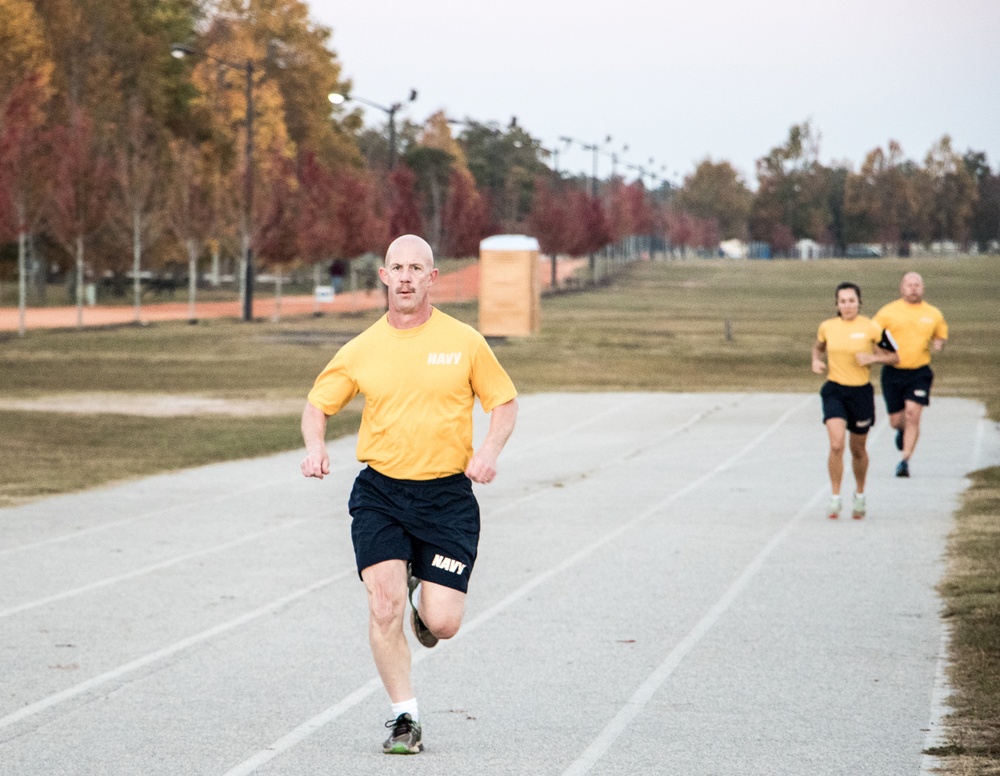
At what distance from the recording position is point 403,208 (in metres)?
70.0

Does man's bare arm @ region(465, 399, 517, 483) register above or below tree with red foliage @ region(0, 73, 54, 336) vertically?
below

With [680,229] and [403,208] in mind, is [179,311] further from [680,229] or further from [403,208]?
[680,229]

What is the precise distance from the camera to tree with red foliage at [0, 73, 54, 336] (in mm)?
42562

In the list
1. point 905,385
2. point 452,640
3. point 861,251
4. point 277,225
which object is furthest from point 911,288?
point 861,251

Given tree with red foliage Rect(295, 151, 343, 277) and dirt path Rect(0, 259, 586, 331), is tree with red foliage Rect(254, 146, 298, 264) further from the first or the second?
dirt path Rect(0, 259, 586, 331)

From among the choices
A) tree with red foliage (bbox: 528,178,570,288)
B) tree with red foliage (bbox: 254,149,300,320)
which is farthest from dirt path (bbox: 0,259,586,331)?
tree with red foliage (bbox: 528,178,570,288)

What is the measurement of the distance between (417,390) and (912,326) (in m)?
11.7

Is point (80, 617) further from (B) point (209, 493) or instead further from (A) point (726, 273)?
(A) point (726, 273)

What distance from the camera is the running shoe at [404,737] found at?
21.1 feet

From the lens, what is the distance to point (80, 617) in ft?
31.7

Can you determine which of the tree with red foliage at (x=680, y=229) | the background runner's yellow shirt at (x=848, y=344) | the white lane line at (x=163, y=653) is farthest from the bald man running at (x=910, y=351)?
the tree with red foliage at (x=680, y=229)

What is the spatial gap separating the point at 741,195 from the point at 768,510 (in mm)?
167594

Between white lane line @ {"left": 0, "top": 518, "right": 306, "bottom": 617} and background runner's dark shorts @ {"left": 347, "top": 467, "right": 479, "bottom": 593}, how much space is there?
159 inches

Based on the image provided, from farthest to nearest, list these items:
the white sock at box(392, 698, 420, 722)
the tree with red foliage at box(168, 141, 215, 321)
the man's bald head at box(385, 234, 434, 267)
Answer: the tree with red foliage at box(168, 141, 215, 321), the white sock at box(392, 698, 420, 722), the man's bald head at box(385, 234, 434, 267)
